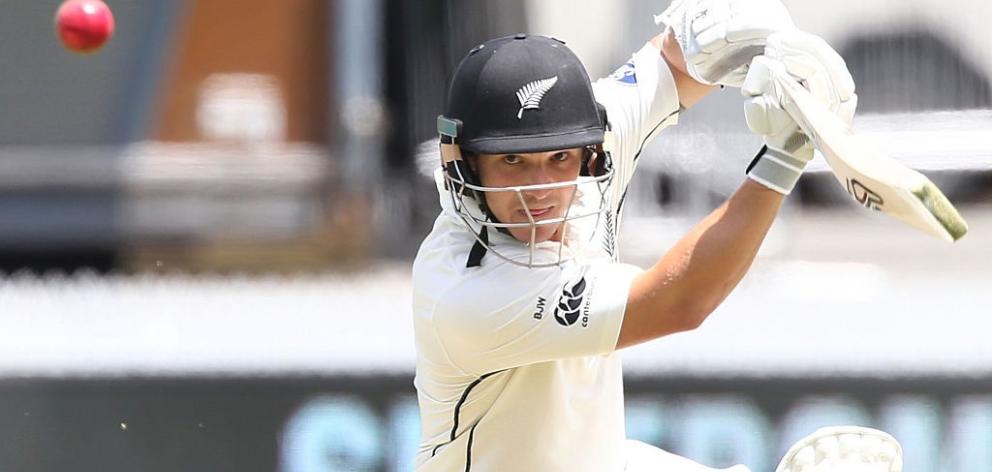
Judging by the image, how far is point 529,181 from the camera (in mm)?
2133

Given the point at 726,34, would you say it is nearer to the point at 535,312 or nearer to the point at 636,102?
the point at 636,102

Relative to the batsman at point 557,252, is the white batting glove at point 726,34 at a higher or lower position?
higher

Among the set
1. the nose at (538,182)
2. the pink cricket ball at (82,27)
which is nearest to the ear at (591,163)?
the nose at (538,182)

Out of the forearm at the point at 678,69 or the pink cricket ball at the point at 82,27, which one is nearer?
the forearm at the point at 678,69

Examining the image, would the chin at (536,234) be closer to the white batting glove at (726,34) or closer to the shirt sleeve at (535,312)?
the shirt sleeve at (535,312)

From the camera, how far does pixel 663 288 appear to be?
6.73 feet

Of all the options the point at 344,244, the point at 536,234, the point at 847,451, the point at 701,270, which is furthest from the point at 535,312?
the point at 344,244

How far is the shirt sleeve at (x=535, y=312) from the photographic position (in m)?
2.08

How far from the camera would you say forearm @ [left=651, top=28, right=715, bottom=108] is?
2.52m

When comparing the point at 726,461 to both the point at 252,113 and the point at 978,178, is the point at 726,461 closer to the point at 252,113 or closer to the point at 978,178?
the point at 978,178

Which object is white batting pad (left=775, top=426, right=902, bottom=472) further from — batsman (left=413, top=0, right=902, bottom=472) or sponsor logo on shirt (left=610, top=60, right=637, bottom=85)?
sponsor logo on shirt (left=610, top=60, right=637, bottom=85)

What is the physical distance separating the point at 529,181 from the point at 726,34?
14.3 inches

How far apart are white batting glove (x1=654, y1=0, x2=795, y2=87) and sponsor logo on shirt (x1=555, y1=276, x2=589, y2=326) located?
15.9 inches

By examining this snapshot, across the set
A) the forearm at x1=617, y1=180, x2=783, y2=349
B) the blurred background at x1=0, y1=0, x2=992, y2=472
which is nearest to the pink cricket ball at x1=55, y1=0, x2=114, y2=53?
the blurred background at x1=0, y1=0, x2=992, y2=472
